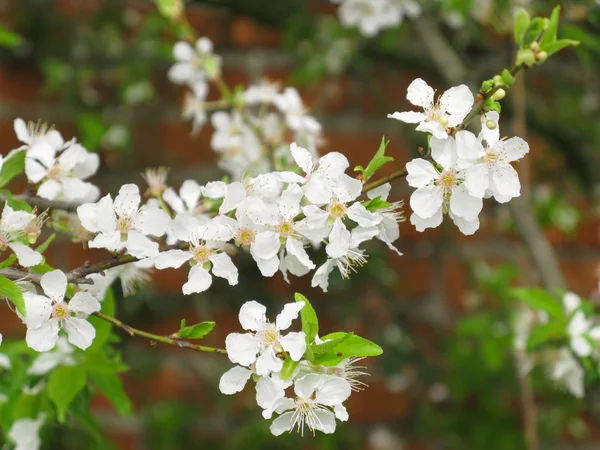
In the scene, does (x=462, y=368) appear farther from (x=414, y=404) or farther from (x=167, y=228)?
(x=167, y=228)

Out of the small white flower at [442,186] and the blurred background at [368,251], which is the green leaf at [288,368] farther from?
the blurred background at [368,251]

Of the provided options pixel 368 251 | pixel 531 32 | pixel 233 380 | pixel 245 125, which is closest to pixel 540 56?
pixel 531 32

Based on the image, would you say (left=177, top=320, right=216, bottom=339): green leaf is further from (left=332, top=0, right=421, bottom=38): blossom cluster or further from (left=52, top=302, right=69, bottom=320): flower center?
(left=332, top=0, right=421, bottom=38): blossom cluster

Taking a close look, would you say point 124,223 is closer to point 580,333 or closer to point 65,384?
point 65,384

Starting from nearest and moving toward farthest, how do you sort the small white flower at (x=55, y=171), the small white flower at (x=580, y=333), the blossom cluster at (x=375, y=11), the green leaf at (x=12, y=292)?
the green leaf at (x=12, y=292), the small white flower at (x=55, y=171), the small white flower at (x=580, y=333), the blossom cluster at (x=375, y=11)

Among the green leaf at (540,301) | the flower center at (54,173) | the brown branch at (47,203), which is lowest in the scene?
the brown branch at (47,203)

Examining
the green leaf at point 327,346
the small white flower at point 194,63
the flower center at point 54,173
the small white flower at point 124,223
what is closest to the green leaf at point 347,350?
the green leaf at point 327,346

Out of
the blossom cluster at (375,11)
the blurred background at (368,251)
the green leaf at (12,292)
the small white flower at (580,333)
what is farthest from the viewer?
the blurred background at (368,251)
